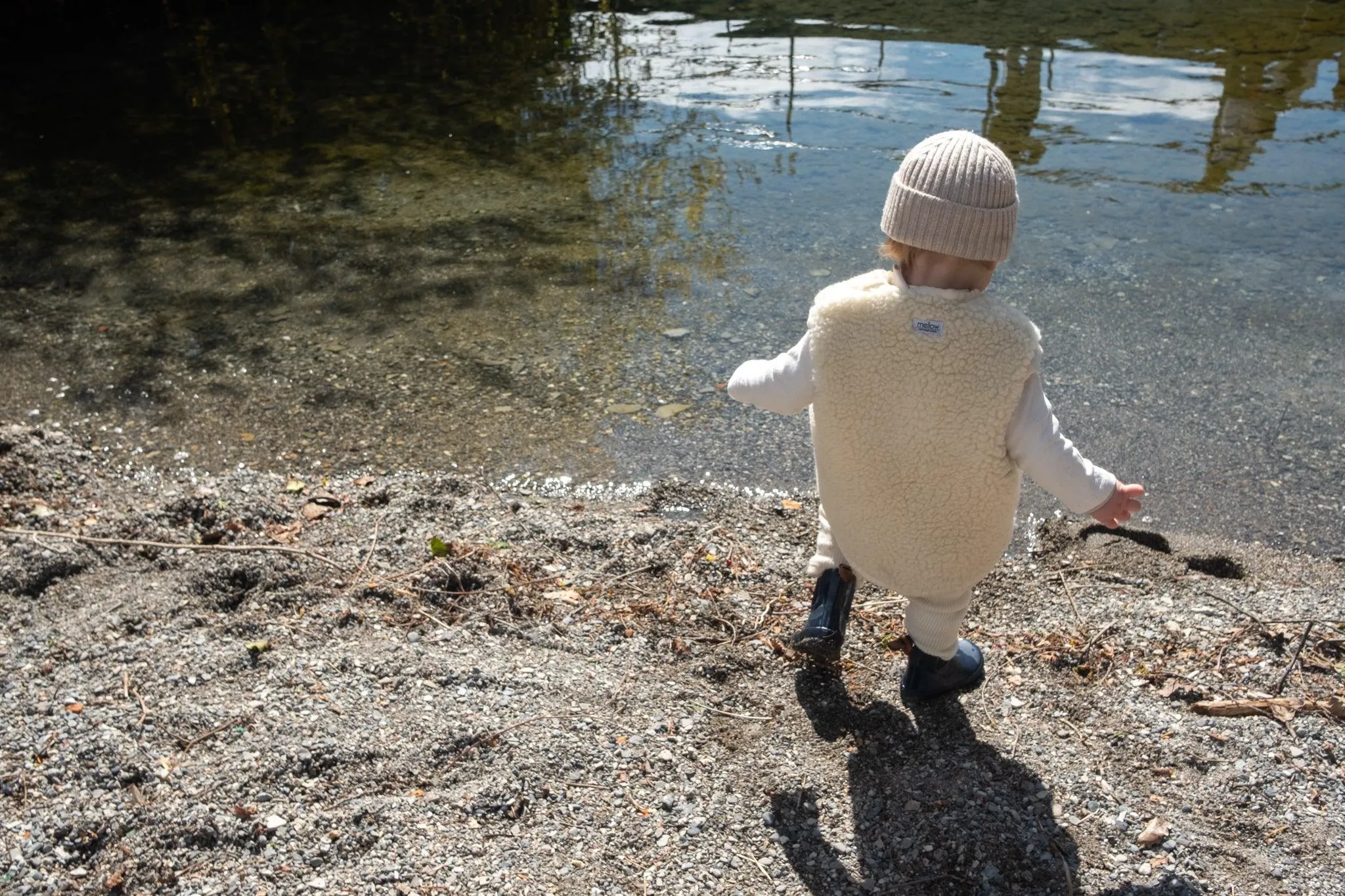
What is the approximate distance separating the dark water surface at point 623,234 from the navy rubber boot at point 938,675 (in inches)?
49.4

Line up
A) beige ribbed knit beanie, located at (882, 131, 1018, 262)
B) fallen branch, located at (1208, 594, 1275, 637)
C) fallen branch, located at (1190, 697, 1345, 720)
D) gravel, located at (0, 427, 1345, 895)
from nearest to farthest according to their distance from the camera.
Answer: gravel, located at (0, 427, 1345, 895), beige ribbed knit beanie, located at (882, 131, 1018, 262), fallen branch, located at (1190, 697, 1345, 720), fallen branch, located at (1208, 594, 1275, 637)

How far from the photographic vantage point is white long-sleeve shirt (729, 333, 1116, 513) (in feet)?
8.02

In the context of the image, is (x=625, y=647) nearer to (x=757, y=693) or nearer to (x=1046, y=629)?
(x=757, y=693)

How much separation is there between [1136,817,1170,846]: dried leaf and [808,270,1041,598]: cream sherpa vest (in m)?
0.65

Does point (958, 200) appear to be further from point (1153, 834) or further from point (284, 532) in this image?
point (284, 532)

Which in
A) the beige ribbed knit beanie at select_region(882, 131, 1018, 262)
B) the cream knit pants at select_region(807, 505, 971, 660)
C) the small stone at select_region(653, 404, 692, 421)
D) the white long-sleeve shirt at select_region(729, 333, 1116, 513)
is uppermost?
the beige ribbed knit beanie at select_region(882, 131, 1018, 262)

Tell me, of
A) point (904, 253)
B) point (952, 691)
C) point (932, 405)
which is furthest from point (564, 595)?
point (904, 253)

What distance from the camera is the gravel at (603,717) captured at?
2293mm

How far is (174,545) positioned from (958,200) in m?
2.41

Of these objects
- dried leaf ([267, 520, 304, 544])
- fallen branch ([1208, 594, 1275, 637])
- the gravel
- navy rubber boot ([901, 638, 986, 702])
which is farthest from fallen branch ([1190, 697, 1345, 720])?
dried leaf ([267, 520, 304, 544])

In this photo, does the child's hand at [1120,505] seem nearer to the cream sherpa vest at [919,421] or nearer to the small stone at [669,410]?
the cream sherpa vest at [919,421]

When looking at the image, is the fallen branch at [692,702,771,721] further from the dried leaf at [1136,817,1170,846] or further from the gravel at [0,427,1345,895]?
the dried leaf at [1136,817,1170,846]

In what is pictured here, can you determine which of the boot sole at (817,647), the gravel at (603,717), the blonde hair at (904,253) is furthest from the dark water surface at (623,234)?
the blonde hair at (904,253)

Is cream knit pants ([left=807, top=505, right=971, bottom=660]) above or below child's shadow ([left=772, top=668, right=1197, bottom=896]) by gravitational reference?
above
